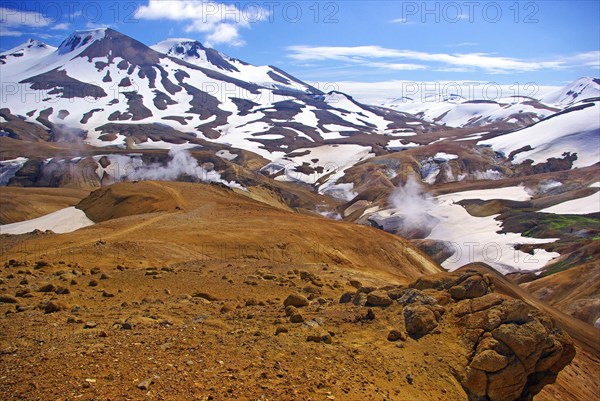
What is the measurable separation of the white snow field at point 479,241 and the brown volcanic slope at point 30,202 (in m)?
45.3

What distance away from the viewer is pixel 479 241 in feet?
204

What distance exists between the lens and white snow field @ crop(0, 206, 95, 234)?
137 feet

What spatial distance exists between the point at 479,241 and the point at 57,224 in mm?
44151

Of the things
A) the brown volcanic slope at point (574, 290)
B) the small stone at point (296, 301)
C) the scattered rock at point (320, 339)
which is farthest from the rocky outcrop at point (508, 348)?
the brown volcanic slope at point (574, 290)

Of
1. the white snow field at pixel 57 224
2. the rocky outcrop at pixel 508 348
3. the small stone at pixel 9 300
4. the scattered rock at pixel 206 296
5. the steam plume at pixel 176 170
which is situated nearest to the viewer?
the rocky outcrop at pixel 508 348

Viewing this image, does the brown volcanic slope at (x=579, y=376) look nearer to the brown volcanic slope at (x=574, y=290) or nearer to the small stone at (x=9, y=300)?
the brown volcanic slope at (x=574, y=290)

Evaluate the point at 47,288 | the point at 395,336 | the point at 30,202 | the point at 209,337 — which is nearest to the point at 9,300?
the point at 47,288

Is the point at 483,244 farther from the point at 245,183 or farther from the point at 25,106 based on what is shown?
the point at 25,106

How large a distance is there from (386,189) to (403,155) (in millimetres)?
38147

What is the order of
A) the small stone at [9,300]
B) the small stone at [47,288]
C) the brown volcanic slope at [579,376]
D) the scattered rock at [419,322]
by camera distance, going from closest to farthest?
the scattered rock at [419,322], the small stone at [9,300], the small stone at [47,288], the brown volcanic slope at [579,376]

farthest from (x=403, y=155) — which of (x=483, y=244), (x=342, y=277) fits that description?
(x=342, y=277)

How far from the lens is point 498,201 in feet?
254

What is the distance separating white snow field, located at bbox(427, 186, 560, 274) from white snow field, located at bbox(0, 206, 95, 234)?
117 ft

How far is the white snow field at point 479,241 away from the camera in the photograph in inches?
2173
